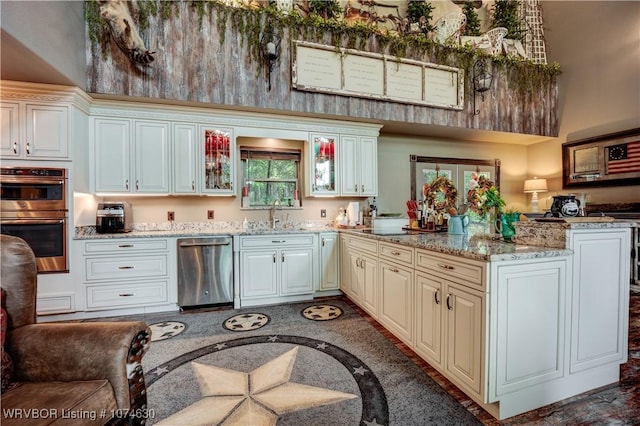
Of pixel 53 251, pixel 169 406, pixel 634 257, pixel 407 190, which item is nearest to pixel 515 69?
pixel 407 190

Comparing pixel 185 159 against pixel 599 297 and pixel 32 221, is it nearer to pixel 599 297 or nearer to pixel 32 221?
pixel 32 221

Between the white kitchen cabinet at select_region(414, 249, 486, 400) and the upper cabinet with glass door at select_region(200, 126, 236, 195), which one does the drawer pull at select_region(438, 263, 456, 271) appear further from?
the upper cabinet with glass door at select_region(200, 126, 236, 195)

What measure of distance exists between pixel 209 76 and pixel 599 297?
413cm

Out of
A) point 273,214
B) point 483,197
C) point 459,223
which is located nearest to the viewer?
point 483,197

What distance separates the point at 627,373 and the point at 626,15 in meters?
5.28

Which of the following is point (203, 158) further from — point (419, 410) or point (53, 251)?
point (419, 410)

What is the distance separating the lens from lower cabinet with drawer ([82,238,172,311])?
3074 millimetres

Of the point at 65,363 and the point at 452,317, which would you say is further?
the point at 452,317

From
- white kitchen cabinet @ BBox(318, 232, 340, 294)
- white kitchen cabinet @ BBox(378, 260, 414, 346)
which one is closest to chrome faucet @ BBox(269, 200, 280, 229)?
white kitchen cabinet @ BBox(318, 232, 340, 294)

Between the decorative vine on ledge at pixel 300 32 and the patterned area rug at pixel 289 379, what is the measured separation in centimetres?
322

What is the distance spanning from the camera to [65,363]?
117 centimetres

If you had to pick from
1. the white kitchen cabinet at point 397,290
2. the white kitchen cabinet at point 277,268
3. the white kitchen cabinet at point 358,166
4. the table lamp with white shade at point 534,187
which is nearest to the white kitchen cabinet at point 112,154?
the white kitchen cabinet at point 277,268

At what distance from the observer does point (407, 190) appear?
512 centimetres

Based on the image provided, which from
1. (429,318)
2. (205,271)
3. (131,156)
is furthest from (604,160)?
(131,156)
